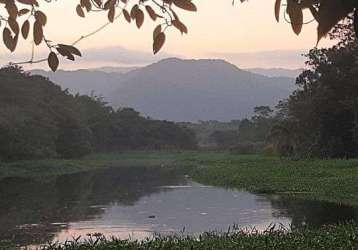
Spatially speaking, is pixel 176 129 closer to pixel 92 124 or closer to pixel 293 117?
pixel 92 124

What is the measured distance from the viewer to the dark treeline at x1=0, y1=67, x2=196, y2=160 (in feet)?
149

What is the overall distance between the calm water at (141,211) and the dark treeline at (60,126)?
659 inches

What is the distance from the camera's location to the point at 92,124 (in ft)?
232

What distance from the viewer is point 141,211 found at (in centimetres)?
1975

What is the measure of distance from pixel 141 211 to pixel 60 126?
36.3 meters

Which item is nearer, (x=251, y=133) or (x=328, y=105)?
(x=328, y=105)

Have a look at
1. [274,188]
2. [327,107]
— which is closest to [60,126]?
[327,107]

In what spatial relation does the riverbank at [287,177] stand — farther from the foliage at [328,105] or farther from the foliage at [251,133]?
the foliage at [251,133]

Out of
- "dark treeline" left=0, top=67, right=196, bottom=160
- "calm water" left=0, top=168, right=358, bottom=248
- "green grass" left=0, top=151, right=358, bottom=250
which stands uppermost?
"dark treeline" left=0, top=67, right=196, bottom=160

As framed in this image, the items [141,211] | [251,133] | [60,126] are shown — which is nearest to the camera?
[141,211]

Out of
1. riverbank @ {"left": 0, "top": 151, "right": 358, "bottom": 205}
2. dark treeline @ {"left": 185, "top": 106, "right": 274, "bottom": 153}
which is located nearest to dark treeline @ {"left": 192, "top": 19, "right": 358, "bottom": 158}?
riverbank @ {"left": 0, "top": 151, "right": 358, "bottom": 205}

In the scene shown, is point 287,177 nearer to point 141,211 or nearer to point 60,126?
point 141,211

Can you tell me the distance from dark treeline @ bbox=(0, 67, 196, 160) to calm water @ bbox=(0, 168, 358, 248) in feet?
55.0

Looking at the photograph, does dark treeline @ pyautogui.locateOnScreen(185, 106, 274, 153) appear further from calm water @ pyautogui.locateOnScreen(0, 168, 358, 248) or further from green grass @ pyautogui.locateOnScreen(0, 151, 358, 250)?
calm water @ pyautogui.locateOnScreen(0, 168, 358, 248)
